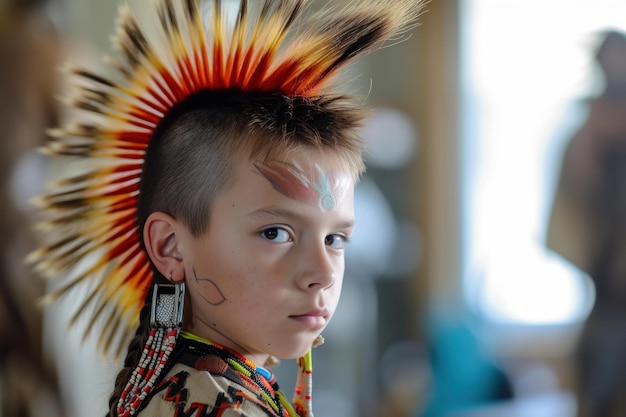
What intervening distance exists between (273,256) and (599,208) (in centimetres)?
190

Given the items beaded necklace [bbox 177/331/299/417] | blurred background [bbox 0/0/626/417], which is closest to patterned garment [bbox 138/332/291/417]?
beaded necklace [bbox 177/331/299/417]

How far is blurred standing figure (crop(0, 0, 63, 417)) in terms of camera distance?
2.29 meters

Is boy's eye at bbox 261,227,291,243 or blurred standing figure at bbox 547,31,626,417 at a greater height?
boy's eye at bbox 261,227,291,243

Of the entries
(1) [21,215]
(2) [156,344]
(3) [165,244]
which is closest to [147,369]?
(2) [156,344]

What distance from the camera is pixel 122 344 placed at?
1.17 metres

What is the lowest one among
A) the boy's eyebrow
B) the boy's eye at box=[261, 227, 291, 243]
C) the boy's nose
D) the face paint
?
the boy's nose

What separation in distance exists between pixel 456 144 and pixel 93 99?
11.5 ft

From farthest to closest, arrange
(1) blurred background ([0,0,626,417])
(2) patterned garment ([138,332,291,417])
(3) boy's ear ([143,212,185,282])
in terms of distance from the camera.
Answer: (1) blurred background ([0,0,626,417]) → (3) boy's ear ([143,212,185,282]) → (2) patterned garment ([138,332,291,417])

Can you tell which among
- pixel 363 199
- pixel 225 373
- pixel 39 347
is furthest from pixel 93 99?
pixel 363 199

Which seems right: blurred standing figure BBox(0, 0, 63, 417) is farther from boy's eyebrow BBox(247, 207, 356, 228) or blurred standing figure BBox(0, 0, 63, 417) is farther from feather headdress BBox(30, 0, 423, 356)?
boy's eyebrow BBox(247, 207, 356, 228)

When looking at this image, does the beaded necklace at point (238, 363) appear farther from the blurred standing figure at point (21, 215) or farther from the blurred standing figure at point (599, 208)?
the blurred standing figure at point (599, 208)

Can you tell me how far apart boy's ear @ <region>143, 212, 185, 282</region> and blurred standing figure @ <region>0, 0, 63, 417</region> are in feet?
4.60

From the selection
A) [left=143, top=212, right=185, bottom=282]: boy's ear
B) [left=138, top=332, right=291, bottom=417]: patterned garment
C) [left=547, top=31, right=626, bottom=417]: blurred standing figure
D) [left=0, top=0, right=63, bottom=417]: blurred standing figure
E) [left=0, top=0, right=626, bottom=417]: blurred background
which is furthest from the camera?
[left=0, top=0, right=626, bottom=417]: blurred background

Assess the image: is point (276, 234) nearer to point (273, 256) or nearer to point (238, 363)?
point (273, 256)
